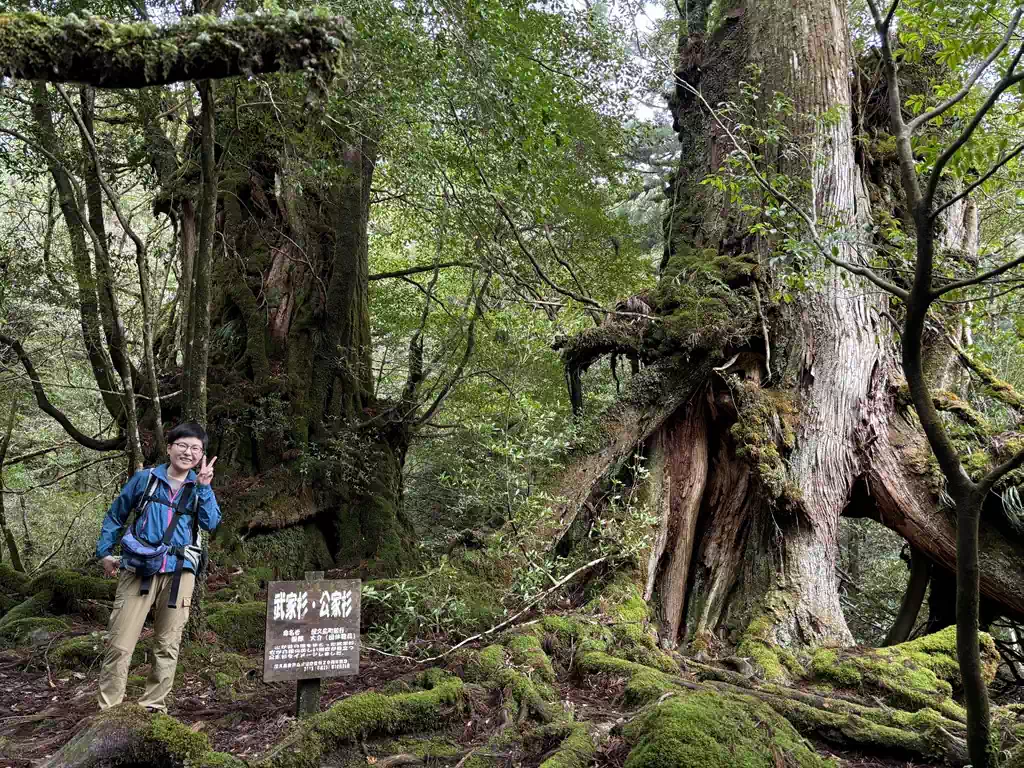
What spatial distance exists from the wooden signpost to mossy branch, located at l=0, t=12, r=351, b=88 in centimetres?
261

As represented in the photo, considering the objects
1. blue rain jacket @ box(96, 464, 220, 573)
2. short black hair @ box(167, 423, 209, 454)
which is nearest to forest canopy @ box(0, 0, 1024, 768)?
blue rain jacket @ box(96, 464, 220, 573)

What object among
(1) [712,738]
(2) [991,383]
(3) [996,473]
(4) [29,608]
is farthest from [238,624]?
(2) [991,383]

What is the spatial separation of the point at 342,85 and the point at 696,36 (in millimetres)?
4900

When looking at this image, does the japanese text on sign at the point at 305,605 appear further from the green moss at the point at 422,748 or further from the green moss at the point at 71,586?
the green moss at the point at 71,586

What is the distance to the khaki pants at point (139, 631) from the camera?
13.3ft

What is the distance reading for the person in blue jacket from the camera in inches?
160

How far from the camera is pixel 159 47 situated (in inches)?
98.2

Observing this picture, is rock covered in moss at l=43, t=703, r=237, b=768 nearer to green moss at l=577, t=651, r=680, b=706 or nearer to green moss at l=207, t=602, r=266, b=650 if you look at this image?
green moss at l=577, t=651, r=680, b=706

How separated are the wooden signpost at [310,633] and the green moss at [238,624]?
2.34m

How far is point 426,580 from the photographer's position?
5.56 m

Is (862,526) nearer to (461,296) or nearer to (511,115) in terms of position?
A: (461,296)

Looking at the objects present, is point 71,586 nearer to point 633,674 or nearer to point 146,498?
point 146,498

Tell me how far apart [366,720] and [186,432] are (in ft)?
6.42

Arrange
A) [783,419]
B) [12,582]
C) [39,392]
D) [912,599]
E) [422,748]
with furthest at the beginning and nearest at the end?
[39,392] → [12,582] → [912,599] → [783,419] → [422,748]
